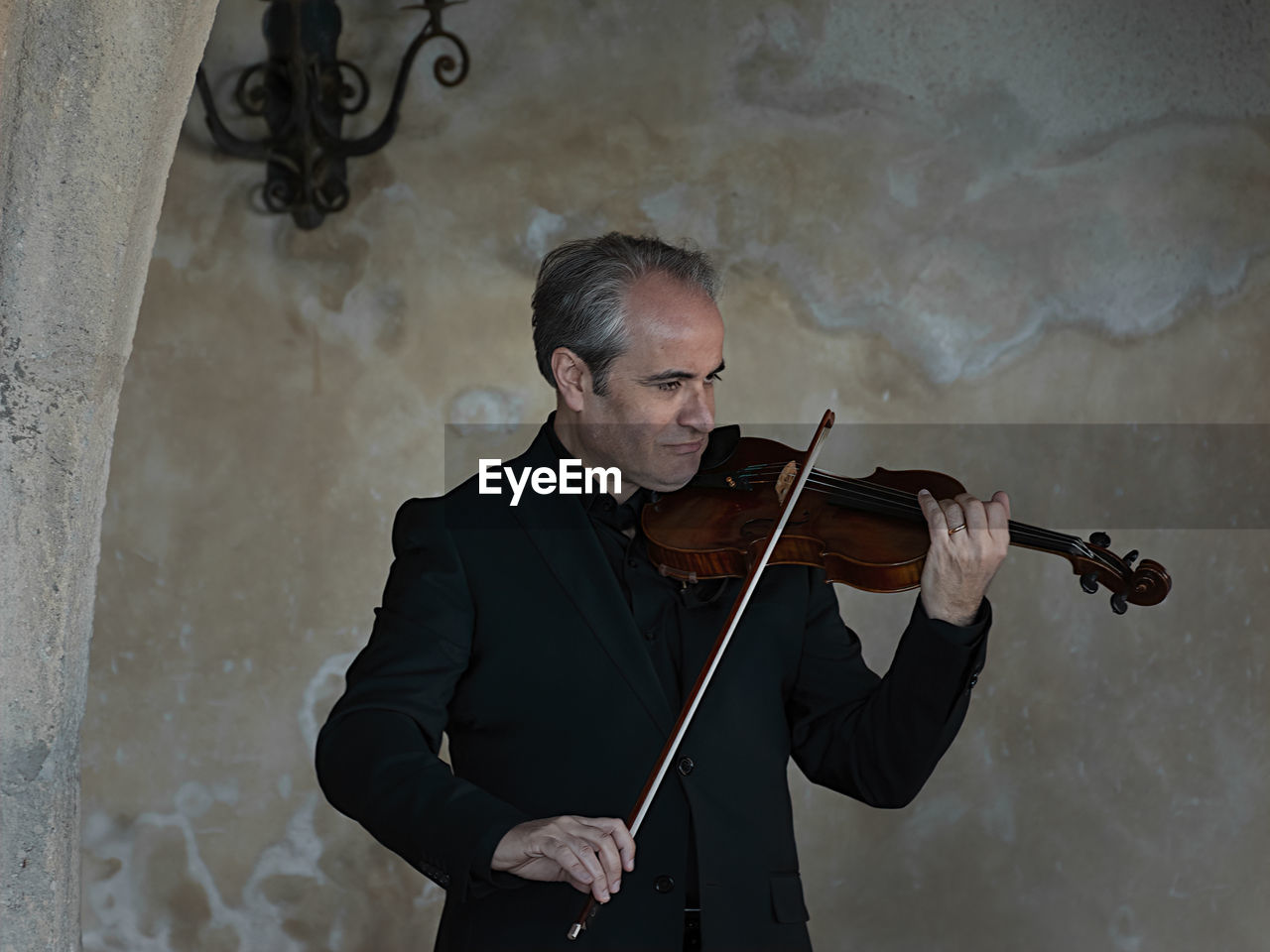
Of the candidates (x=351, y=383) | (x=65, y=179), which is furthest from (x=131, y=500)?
(x=65, y=179)

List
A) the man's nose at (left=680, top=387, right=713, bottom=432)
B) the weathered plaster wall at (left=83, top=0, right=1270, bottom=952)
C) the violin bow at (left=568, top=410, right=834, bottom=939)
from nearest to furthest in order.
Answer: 1. the violin bow at (left=568, top=410, right=834, bottom=939)
2. the man's nose at (left=680, top=387, right=713, bottom=432)
3. the weathered plaster wall at (left=83, top=0, right=1270, bottom=952)

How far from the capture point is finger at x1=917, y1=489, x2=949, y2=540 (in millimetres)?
1581

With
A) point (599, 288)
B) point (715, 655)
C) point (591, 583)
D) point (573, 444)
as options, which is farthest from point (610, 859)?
point (599, 288)

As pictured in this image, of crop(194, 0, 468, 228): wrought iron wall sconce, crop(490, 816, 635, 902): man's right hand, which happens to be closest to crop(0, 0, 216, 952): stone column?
crop(490, 816, 635, 902): man's right hand

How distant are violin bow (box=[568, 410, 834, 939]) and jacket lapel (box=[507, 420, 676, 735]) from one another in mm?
53

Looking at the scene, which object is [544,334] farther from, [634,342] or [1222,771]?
[1222,771]

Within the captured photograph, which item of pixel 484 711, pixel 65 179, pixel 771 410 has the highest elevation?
pixel 771 410

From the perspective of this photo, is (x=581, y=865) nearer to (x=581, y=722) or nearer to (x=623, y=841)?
(x=623, y=841)

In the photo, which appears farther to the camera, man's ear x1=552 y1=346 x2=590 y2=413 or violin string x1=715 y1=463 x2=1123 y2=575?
man's ear x1=552 y1=346 x2=590 y2=413

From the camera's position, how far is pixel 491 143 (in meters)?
2.64

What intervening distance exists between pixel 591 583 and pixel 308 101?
127 cm

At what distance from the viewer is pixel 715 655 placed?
1.51m

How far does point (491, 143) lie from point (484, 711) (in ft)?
4.38

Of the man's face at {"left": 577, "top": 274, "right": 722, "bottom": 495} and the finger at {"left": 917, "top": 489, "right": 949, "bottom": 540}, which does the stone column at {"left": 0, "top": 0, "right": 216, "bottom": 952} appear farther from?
the finger at {"left": 917, "top": 489, "right": 949, "bottom": 540}
